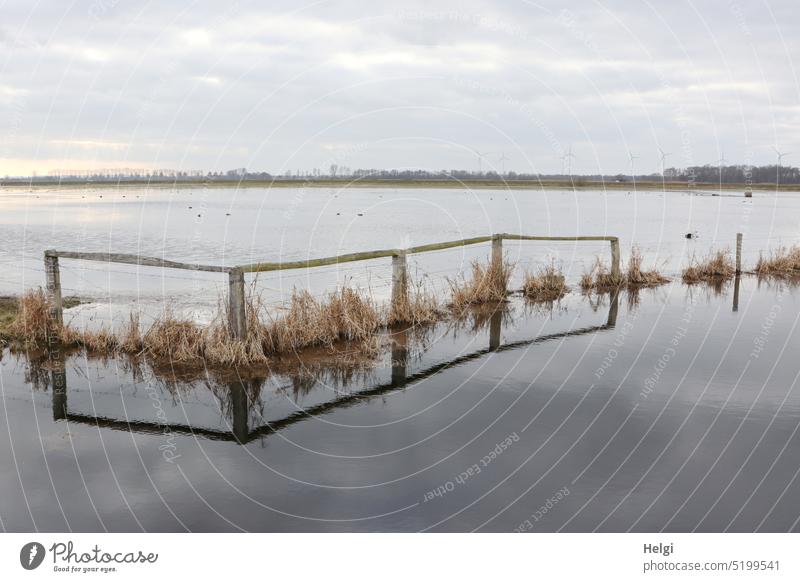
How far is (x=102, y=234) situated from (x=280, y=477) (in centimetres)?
4104

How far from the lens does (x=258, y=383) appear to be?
10.8 metres

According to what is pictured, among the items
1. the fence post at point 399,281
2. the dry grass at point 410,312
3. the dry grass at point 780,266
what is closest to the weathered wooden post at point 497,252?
the dry grass at point 410,312

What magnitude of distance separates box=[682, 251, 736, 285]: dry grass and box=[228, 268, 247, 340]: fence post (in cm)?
1616

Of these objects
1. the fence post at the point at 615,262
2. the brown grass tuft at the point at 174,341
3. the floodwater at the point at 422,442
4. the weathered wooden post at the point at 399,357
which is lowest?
the floodwater at the point at 422,442

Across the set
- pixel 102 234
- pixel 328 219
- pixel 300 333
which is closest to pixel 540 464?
pixel 300 333

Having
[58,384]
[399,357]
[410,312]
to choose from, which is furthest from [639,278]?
[58,384]

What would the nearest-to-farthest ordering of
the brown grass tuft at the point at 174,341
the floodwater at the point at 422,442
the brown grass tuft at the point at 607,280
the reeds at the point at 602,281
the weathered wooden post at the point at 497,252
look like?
the floodwater at the point at 422,442, the brown grass tuft at the point at 174,341, the weathered wooden post at the point at 497,252, the reeds at the point at 602,281, the brown grass tuft at the point at 607,280

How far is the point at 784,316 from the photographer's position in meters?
16.6

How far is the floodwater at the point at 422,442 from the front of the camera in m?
6.82

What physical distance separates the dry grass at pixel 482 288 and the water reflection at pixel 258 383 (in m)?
3.21

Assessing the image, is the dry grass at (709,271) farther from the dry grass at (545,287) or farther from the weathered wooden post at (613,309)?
the dry grass at (545,287)

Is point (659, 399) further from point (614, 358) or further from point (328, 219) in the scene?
point (328, 219)

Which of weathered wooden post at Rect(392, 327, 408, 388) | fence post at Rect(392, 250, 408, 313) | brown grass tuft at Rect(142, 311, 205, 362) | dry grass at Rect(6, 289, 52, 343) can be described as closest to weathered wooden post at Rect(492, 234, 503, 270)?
fence post at Rect(392, 250, 408, 313)
